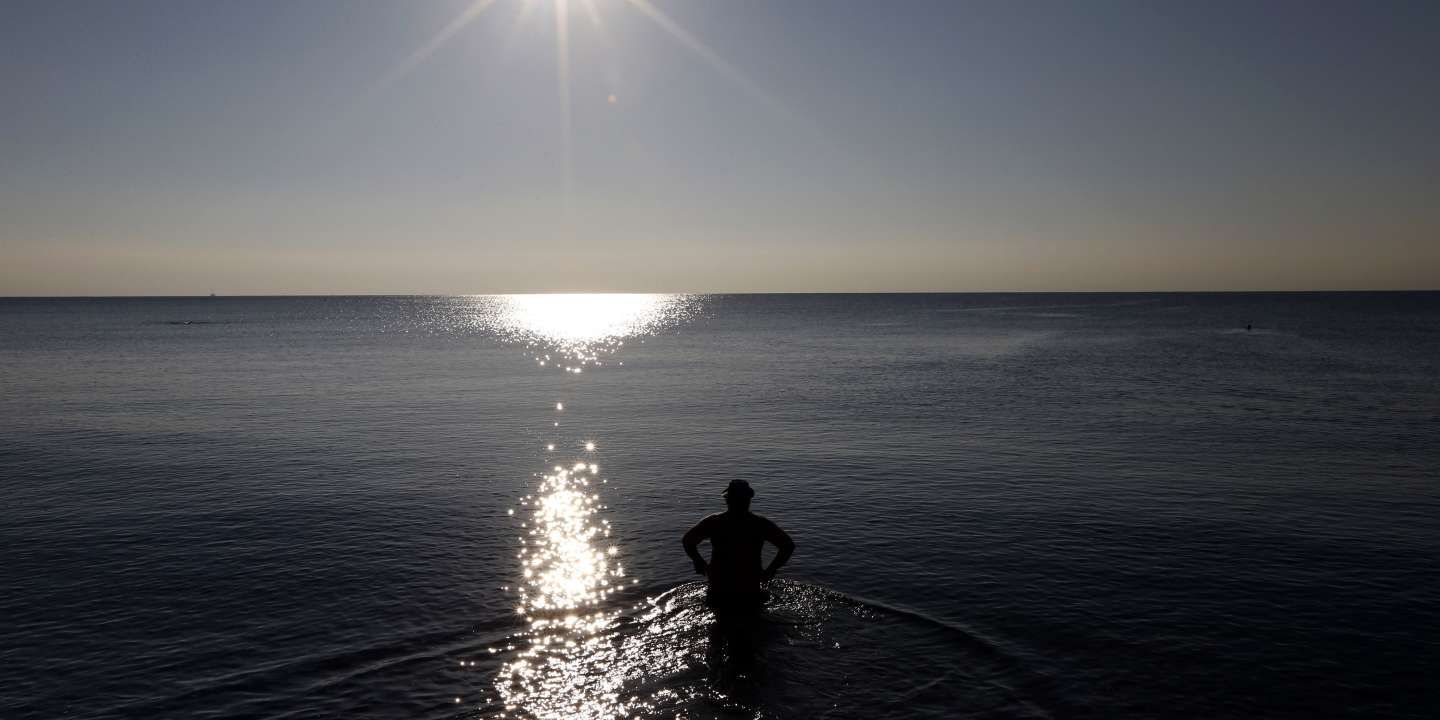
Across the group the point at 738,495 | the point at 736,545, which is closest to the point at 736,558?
the point at 736,545

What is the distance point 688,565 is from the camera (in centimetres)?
2142

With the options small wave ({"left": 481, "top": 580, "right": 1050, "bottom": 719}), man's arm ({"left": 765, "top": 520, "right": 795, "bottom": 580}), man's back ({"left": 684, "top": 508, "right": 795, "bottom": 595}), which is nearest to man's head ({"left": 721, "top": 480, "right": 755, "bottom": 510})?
Result: man's back ({"left": 684, "top": 508, "right": 795, "bottom": 595})

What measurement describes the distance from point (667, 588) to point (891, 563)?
5906 mm

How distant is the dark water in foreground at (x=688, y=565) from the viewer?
14641 millimetres

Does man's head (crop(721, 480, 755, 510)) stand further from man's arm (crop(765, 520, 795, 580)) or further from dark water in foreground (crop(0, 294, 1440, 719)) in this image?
dark water in foreground (crop(0, 294, 1440, 719))

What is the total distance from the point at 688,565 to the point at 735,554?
14.0 ft

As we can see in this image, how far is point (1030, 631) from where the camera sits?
56.3 ft

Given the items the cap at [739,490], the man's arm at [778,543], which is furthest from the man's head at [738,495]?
the man's arm at [778,543]

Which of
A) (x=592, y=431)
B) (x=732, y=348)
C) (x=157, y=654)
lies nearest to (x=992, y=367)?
(x=732, y=348)

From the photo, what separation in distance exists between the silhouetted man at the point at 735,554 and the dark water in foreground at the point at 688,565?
79cm

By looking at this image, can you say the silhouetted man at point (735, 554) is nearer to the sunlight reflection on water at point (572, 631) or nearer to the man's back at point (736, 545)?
the man's back at point (736, 545)

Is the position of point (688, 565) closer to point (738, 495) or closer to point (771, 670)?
point (738, 495)

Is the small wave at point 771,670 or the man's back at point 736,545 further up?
the man's back at point 736,545

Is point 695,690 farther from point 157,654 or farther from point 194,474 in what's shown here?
point 194,474
